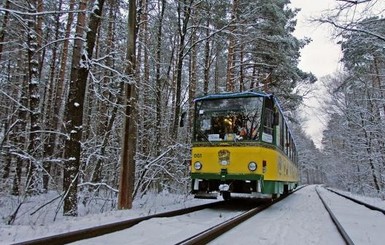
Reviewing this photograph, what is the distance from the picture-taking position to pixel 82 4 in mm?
9555

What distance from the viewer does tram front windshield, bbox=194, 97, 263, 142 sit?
10828 millimetres

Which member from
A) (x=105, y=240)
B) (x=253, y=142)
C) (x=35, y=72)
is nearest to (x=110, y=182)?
(x=35, y=72)

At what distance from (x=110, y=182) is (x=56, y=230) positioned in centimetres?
1366

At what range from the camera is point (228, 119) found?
11109 millimetres

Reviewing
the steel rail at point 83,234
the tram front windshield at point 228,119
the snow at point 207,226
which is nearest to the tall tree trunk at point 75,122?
the snow at point 207,226

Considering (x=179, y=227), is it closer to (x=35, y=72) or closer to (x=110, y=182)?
(x=35, y=72)

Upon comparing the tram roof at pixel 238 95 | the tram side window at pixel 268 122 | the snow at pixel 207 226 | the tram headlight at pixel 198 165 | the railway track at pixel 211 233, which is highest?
the tram roof at pixel 238 95

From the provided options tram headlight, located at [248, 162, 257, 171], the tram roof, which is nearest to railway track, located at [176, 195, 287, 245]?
tram headlight, located at [248, 162, 257, 171]

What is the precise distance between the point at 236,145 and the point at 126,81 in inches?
142

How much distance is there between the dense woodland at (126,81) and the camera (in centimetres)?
905

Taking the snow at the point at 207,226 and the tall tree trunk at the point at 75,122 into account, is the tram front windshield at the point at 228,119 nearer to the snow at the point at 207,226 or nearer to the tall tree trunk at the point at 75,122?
the snow at the point at 207,226

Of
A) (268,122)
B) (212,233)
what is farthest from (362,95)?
(212,233)

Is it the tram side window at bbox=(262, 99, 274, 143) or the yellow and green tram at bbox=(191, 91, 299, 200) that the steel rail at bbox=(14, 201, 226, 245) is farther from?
the tram side window at bbox=(262, 99, 274, 143)

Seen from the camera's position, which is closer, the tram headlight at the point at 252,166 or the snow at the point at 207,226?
the snow at the point at 207,226
